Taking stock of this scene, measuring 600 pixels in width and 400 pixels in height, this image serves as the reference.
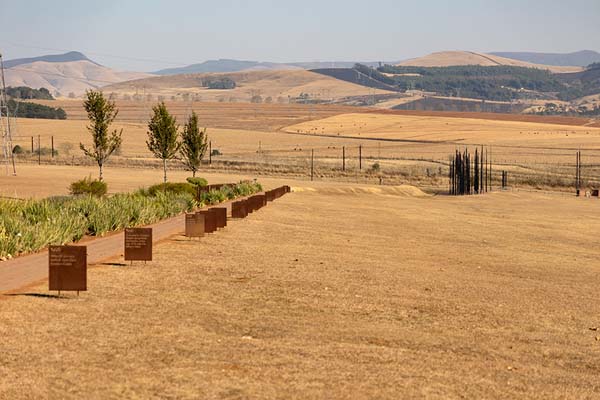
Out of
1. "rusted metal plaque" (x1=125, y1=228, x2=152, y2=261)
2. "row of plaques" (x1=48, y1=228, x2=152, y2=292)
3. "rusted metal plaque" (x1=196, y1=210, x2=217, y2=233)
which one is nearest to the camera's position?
"row of plaques" (x1=48, y1=228, x2=152, y2=292)

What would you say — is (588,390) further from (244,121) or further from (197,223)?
(244,121)

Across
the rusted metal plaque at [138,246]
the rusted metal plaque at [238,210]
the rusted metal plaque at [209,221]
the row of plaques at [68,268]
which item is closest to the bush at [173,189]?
the rusted metal plaque at [238,210]

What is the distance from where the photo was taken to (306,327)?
1429cm

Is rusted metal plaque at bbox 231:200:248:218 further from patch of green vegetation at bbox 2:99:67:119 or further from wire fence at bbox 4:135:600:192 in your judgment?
patch of green vegetation at bbox 2:99:67:119

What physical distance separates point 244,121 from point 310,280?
169565 millimetres

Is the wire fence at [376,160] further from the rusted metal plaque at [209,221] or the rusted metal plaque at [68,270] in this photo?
the rusted metal plaque at [68,270]

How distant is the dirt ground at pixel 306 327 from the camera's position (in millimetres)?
10781

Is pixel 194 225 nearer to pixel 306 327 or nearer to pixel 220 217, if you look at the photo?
pixel 220 217

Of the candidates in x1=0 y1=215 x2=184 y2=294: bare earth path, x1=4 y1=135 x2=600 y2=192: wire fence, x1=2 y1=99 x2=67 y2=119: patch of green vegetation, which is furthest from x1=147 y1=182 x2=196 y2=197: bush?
x1=2 y1=99 x2=67 y2=119: patch of green vegetation

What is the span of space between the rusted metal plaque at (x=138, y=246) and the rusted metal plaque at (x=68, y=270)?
418 centimetres

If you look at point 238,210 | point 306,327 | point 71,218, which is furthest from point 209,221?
point 306,327

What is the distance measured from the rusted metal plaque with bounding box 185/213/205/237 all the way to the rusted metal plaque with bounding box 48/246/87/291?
10081 millimetres

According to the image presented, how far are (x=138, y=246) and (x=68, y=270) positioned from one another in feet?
13.9

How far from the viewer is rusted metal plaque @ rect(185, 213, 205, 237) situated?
1008 inches
